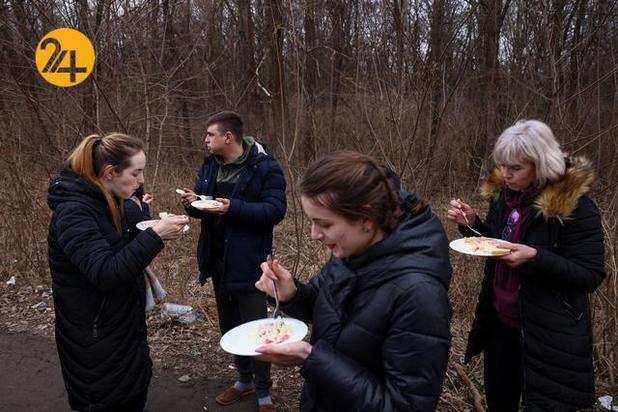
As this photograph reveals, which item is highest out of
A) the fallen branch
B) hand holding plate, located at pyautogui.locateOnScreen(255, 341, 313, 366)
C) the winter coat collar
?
the winter coat collar

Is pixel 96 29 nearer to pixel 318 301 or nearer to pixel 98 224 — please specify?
pixel 98 224

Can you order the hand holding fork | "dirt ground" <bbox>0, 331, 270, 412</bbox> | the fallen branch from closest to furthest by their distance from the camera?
the hand holding fork, the fallen branch, "dirt ground" <bbox>0, 331, 270, 412</bbox>

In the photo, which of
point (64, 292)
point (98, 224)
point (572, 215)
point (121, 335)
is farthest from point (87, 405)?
point (572, 215)

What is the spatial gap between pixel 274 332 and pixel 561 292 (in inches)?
56.1

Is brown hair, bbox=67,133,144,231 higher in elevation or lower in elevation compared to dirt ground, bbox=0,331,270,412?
higher

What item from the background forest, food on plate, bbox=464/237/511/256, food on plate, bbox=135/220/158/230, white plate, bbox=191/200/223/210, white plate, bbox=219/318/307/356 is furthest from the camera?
the background forest

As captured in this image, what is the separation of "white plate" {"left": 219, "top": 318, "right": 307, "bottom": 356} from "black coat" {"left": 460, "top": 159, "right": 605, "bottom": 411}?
1.17 metres

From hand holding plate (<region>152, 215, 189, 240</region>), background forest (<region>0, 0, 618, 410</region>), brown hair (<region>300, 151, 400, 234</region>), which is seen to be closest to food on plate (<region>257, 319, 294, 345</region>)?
brown hair (<region>300, 151, 400, 234</region>)

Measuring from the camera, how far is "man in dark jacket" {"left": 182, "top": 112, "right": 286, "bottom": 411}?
3086 millimetres

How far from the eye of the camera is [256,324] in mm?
1944

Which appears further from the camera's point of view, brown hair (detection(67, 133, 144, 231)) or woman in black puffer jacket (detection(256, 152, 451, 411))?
brown hair (detection(67, 133, 144, 231))

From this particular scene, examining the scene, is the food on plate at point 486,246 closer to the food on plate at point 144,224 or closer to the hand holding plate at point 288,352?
the hand holding plate at point 288,352

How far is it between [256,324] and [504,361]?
1.49 m

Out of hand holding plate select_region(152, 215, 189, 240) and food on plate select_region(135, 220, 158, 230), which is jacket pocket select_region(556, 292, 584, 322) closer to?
hand holding plate select_region(152, 215, 189, 240)
